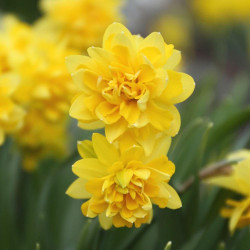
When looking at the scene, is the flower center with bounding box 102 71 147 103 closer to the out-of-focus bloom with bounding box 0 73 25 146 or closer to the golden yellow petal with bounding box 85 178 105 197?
the golden yellow petal with bounding box 85 178 105 197

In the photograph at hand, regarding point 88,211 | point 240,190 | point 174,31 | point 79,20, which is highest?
point 174,31

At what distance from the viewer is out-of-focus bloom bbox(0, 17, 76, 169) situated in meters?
1.03

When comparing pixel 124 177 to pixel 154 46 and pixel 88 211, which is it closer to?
pixel 88 211

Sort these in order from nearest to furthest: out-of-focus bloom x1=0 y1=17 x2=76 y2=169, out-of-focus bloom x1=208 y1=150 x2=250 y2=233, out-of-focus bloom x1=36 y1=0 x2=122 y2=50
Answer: out-of-focus bloom x1=208 y1=150 x2=250 y2=233
out-of-focus bloom x1=0 y1=17 x2=76 y2=169
out-of-focus bloom x1=36 y1=0 x2=122 y2=50

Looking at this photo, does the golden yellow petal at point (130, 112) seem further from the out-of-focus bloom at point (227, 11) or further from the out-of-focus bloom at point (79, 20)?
the out-of-focus bloom at point (227, 11)

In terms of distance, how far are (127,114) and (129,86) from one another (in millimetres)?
40

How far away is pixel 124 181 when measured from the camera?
2.07 ft

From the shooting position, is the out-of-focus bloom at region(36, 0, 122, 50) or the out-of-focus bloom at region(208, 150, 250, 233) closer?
the out-of-focus bloom at region(208, 150, 250, 233)

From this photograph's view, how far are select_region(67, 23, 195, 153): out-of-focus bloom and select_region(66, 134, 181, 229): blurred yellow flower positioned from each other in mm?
29

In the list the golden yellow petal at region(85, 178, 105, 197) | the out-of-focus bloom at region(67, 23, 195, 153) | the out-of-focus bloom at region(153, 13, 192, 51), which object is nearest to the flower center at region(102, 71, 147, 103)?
the out-of-focus bloom at region(67, 23, 195, 153)

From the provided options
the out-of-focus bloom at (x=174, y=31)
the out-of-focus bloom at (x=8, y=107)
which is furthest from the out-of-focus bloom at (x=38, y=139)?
the out-of-focus bloom at (x=174, y=31)

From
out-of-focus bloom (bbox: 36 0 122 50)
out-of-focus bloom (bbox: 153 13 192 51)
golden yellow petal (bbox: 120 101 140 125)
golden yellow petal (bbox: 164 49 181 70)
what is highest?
out-of-focus bloom (bbox: 153 13 192 51)

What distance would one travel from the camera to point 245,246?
89 cm

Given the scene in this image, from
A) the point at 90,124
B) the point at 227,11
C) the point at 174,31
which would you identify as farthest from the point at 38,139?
the point at 174,31
